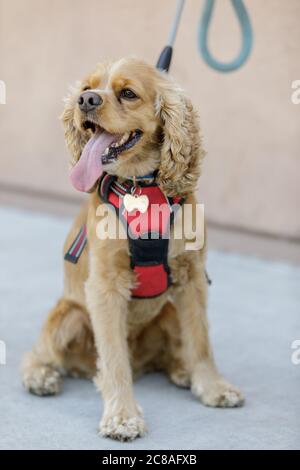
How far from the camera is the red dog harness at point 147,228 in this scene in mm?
3232

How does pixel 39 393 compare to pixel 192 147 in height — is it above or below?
below

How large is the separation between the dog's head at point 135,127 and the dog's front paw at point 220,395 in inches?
32.9

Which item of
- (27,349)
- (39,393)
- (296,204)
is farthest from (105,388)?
(296,204)

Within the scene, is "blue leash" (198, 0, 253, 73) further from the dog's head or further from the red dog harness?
the red dog harness

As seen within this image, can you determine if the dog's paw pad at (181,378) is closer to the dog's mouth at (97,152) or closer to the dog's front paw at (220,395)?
the dog's front paw at (220,395)

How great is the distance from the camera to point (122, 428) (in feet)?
10.1

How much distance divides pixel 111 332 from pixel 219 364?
88 cm

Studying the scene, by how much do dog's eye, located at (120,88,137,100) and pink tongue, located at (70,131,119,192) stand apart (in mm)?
153

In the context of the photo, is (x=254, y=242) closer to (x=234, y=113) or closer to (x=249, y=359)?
(x=234, y=113)

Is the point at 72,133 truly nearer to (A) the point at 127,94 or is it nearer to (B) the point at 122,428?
(A) the point at 127,94

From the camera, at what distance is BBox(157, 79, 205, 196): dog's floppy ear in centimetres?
320

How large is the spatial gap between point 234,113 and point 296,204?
0.79 metres

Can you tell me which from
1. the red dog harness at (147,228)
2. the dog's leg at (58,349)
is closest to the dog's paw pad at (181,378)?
the dog's leg at (58,349)

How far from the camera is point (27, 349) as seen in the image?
160 inches
